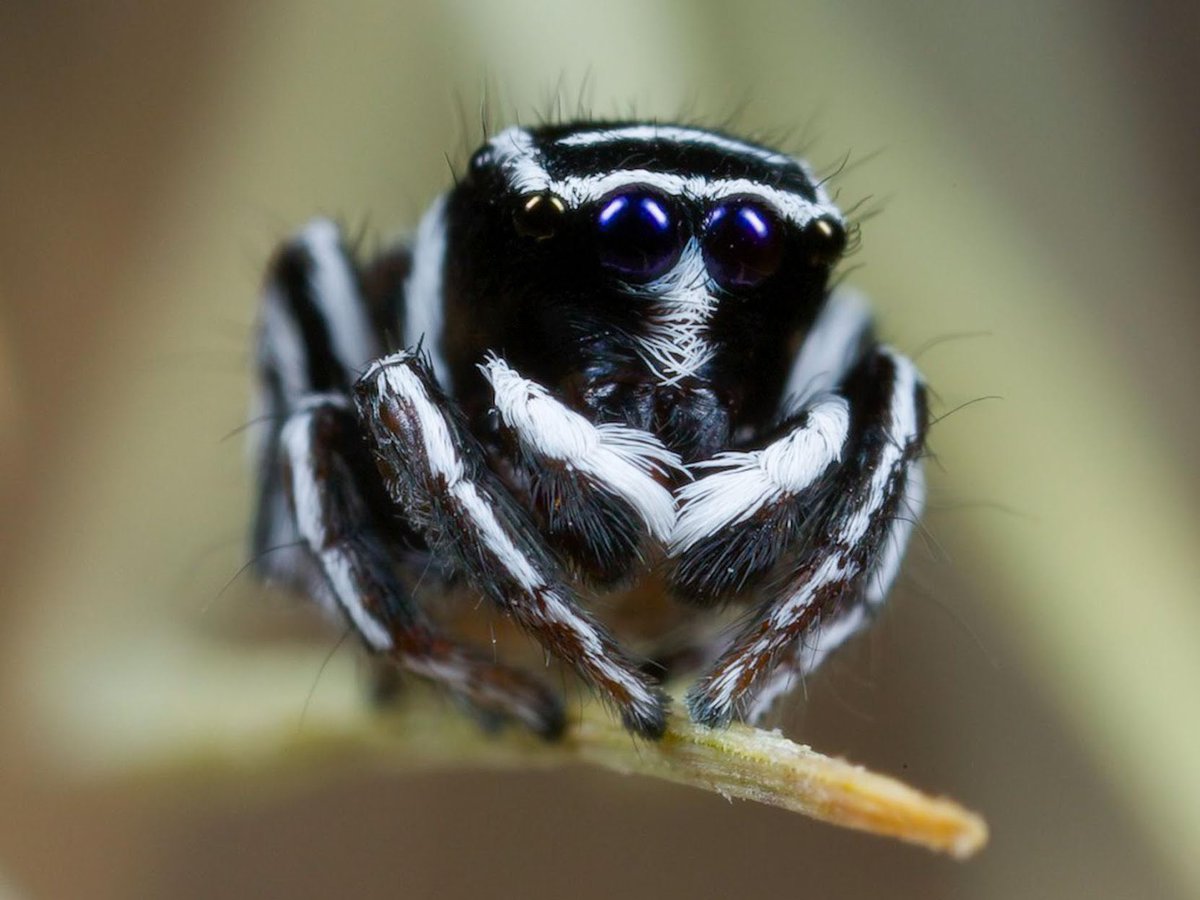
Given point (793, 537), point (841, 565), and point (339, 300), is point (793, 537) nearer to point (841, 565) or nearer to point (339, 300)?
point (841, 565)

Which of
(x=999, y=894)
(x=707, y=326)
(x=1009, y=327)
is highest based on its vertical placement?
(x=707, y=326)

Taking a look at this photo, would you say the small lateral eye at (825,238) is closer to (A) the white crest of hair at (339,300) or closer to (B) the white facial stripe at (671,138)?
(B) the white facial stripe at (671,138)

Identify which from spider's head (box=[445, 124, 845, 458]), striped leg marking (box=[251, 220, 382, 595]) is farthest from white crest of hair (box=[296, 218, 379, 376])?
spider's head (box=[445, 124, 845, 458])

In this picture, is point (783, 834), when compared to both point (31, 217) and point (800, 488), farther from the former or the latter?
point (31, 217)

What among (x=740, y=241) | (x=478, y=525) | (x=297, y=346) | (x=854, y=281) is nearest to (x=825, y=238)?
(x=740, y=241)

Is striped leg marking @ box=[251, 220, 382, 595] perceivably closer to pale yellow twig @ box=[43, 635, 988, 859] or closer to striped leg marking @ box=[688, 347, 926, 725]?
pale yellow twig @ box=[43, 635, 988, 859]

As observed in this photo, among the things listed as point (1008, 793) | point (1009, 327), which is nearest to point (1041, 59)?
point (1009, 327)

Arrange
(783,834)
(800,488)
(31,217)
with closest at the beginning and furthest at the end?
(800,488)
(783,834)
(31,217)
